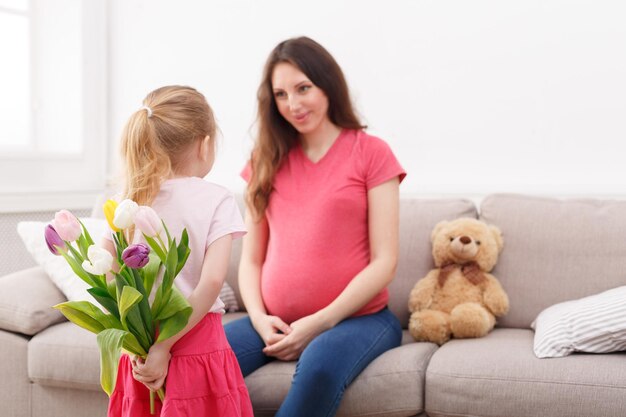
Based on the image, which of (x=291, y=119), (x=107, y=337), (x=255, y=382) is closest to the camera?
(x=107, y=337)

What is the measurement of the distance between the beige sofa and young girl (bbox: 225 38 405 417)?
0.11m

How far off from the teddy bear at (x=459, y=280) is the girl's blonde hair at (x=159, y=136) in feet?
3.24

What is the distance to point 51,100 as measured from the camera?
3.43 meters

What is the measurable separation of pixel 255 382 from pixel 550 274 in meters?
0.97

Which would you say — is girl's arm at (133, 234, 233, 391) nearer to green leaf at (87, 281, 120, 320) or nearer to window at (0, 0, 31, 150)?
green leaf at (87, 281, 120, 320)

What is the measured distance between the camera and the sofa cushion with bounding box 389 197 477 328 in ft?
8.14

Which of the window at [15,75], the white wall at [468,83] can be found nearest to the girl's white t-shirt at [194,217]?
the white wall at [468,83]

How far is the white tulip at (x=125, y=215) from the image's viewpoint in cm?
131

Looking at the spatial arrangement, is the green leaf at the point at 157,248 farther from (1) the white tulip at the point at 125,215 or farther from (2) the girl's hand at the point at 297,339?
(2) the girl's hand at the point at 297,339

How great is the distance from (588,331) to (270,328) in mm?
797

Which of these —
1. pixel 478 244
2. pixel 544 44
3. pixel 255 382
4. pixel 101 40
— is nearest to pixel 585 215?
pixel 478 244

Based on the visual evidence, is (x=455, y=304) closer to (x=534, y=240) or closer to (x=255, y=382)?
(x=534, y=240)

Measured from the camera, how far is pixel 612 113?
267 cm

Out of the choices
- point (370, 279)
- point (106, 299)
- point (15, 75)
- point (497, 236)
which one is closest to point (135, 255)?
point (106, 299)
